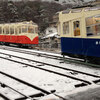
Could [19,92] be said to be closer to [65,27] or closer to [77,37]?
[77,37]

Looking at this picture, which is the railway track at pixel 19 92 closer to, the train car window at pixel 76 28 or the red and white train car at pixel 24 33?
the train car window at pixel 76 28

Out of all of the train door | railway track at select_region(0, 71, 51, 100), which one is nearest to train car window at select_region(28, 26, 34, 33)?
the train door

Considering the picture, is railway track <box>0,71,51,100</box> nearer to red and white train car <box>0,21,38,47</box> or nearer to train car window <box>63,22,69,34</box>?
train car window <box>63,22,69,34</box>

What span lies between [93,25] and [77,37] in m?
1.36

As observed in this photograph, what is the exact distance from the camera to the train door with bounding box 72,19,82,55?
31.4ft

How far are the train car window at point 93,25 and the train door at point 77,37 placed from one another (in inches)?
24.3

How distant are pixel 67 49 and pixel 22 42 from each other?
35.6 ft

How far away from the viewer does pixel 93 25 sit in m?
8.55

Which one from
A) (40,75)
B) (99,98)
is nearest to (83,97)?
(99,98)

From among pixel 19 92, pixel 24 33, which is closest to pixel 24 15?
pixel 24 33

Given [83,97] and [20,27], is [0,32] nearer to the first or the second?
[20,27]

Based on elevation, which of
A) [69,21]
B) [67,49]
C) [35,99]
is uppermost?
[69,21]

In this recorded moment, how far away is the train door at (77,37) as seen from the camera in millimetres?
9562

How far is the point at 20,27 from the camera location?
67.9ft
